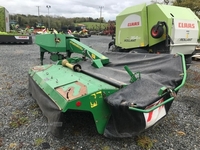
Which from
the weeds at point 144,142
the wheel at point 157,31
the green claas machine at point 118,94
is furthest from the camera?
the wheel at point 157,31

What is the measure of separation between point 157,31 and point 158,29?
51 mm

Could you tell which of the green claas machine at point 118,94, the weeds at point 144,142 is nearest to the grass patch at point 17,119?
the green claas machine at point 118,94

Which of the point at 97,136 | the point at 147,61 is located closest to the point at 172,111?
the point at 147,61

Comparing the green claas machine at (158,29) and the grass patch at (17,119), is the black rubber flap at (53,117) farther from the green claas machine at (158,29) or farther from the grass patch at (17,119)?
the green claas machine at (158,29)

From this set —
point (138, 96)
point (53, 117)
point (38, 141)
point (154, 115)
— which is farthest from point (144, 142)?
point (38, 141)

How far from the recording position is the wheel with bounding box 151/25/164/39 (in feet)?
14.2

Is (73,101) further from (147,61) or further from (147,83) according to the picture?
(147,61)

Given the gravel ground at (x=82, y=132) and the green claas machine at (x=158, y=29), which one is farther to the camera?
the green claas machine at (x=158, y=29)

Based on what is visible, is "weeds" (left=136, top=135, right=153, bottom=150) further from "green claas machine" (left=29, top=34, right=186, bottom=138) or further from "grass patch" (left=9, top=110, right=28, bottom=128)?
"grass patch" (left=9, top=110, right=28, bottom=128)

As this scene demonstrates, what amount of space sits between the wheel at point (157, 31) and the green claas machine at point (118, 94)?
1.58 m

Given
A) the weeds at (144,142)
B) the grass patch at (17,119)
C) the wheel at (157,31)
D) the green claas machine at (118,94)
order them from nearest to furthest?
the green claas machine at (118,94) < the weeds at (144,142) < the grass patch at (17,119) < the wheel at (157,31)

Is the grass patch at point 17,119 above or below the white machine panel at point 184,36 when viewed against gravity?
below

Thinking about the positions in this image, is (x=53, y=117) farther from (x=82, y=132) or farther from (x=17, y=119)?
(x=17, y=119)

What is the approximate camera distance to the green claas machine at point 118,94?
1991 mm
